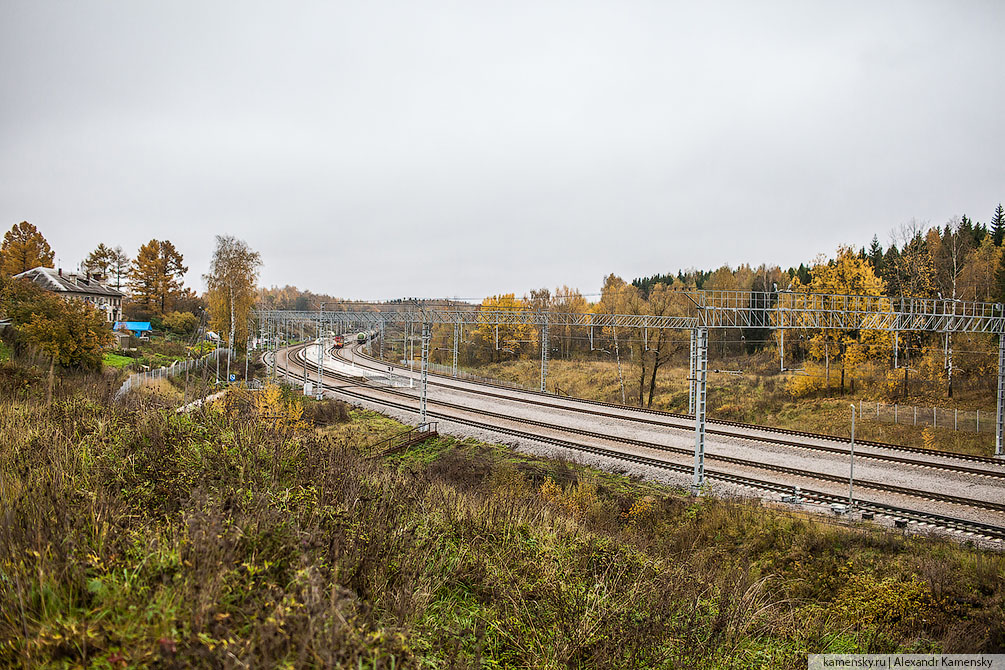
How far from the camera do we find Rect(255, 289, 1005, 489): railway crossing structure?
63.8 ft

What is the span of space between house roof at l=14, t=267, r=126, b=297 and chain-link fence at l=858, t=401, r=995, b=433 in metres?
67.2

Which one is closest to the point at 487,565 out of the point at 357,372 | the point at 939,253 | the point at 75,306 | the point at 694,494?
the point at 694,494

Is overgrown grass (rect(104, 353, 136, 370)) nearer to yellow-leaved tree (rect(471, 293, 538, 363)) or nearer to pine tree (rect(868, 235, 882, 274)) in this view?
yellow-leaved tree (rect(471, 293, 538, 363))

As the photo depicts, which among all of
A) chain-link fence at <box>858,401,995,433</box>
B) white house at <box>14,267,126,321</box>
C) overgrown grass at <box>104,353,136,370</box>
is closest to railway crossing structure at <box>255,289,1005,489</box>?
chain-link fence at <box>858,401,995,433</box>

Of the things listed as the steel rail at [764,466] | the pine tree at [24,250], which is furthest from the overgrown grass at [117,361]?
the pine tree at [24,250]

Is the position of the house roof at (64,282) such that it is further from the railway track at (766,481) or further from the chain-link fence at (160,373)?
the railway track at (766,481)

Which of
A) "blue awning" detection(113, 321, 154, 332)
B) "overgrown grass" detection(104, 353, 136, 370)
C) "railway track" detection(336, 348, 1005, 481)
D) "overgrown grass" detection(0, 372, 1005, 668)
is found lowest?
"railway track" detection(336, 348, 1005, 481)

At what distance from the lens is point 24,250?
63.2m

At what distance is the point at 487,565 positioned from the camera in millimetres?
6840

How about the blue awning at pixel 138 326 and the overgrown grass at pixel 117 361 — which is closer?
the overgrown grass at pixel 117 361

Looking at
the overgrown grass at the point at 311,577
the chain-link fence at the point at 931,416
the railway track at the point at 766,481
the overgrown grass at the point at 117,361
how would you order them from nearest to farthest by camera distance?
the overgrown grass at the point at 311,577, the railway track at the point at 766,481, the chain-link fence at the point at 931,416, the overgrown grass at the point at 117,361

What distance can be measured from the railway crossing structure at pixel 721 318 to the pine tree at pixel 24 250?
33.6m

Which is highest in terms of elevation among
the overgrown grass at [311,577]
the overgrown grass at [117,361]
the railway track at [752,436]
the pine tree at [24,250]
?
the pine tree at [24,250]

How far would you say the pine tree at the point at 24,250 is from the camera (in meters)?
61.5
